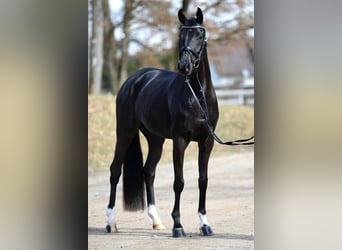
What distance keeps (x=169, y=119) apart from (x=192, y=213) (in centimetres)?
47

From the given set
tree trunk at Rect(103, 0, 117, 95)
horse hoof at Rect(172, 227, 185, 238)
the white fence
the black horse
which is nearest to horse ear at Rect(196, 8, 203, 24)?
the black horse

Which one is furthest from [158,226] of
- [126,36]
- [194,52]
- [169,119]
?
[126,36]

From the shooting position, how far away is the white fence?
10.6 feet

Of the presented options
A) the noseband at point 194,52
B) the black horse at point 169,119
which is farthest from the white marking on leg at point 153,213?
the noseband at point 194,52

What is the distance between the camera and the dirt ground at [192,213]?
2990 millimetres

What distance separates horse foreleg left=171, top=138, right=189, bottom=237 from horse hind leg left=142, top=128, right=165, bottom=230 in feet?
0.33

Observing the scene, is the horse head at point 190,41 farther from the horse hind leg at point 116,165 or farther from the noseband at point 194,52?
the horse hind leg at point 116,165

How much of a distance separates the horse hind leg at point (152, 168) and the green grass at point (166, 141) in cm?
3

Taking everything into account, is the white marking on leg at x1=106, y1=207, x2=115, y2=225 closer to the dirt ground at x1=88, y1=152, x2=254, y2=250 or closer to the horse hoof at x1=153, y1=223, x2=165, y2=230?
the dirt ground at x1=88, y1=152, x2=254, y2=250

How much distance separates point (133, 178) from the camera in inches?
127

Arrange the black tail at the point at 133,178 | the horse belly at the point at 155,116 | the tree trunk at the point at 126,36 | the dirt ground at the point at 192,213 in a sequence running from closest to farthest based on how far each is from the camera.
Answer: the dirt ground at the point at 192,213
the horse belly at the point at 155,116
the black tail at the point at 133,178
the tree trunk at the point at 126,36

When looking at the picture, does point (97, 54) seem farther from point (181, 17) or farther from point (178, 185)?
point (178, 185)
